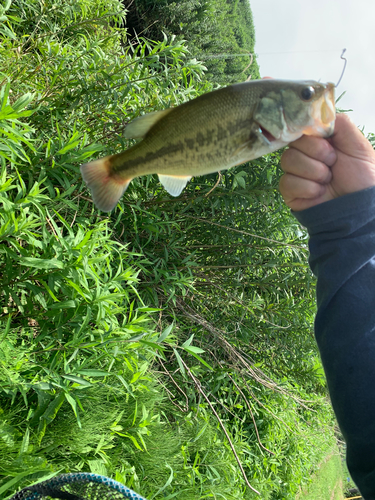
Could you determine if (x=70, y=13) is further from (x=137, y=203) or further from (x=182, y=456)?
(x=182, y=456)

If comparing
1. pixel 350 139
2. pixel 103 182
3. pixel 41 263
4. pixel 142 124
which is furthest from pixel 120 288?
pixel 350 139

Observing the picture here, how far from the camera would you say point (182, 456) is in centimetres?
262

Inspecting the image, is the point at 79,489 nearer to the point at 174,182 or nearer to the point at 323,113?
the point at 174,182

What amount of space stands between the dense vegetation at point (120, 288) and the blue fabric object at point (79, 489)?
0.26 ft

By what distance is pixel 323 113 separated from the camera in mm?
1055

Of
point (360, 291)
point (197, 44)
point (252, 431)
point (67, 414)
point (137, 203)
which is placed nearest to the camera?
point (360, 291)

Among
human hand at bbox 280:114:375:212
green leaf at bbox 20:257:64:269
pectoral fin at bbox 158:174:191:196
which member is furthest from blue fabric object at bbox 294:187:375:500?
green leaf at bbox 20:257:64:269

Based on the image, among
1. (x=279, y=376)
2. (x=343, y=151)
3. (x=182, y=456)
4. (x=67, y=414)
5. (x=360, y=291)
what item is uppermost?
(x=343, y=151)

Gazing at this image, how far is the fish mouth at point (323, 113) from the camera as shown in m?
1.04

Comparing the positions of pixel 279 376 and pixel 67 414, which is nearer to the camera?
pixel 67 414

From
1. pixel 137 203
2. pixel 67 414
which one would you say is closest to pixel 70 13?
pixel 137 203

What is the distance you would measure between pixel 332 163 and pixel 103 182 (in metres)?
0.91

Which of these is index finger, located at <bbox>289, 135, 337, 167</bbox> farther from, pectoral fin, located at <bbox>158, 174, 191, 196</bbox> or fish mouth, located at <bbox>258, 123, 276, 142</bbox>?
pectoral fin, located at <bbox>158, 174, 191, 196</bbox>

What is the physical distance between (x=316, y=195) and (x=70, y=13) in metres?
3.22
